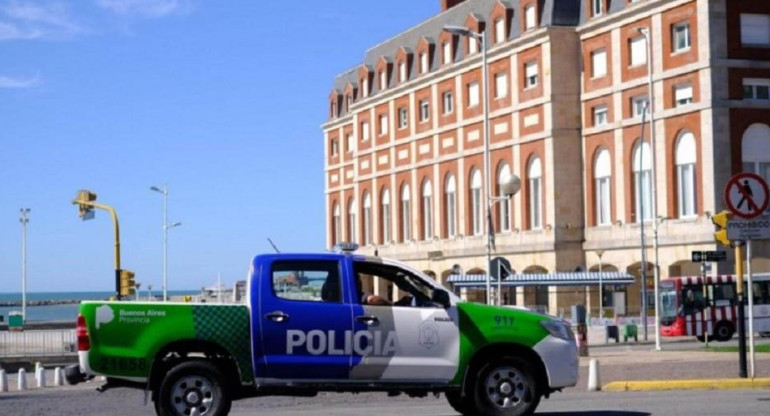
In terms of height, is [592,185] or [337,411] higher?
[592,185]

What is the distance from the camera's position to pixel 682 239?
65500 millimetres

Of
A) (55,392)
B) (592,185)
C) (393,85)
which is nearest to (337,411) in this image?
(55,392)

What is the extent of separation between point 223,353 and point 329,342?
1185 mm

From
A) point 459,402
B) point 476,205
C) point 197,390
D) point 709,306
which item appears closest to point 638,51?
point 476,205

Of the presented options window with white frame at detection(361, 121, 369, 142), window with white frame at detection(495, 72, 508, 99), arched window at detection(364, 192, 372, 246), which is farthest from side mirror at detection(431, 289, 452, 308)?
window with white frame at detection(361, 121, 369, 142)

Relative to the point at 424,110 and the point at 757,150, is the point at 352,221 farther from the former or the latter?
the point at 757,150

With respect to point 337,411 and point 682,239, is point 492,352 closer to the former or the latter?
point 337,411

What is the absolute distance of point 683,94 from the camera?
6594 cm

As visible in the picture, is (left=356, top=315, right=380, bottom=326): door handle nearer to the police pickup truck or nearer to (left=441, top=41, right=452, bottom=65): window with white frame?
the police pickup truck

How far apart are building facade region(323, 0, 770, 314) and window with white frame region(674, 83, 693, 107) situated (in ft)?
0.37

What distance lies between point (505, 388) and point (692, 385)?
680cm

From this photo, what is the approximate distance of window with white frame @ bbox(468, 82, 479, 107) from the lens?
81.5 m

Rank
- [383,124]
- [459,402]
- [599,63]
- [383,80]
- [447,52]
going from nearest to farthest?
[459,402] → [599,63] → [447,52] → [383,124] → [383,80]

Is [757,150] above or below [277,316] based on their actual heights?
above
